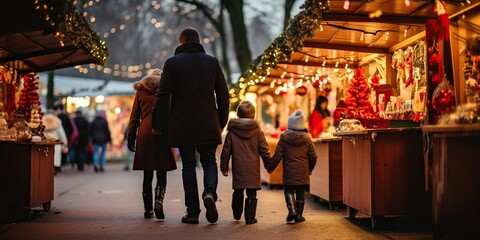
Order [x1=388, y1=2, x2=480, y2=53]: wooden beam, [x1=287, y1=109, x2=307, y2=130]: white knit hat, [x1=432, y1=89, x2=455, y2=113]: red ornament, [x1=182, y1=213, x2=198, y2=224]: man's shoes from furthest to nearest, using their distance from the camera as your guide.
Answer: [x1=287, y1=109, x2=307, y2=130]: white knit hat < [x1=182, y1=213, x2=198, y2=224]: man's shoes < [x1=388, y1=2, x2=480, y2=53]: wooden beam < [x1=432, y1=89, x2=455, y2=113]: red ornament

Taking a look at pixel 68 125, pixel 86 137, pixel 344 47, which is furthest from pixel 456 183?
pixel 86 137

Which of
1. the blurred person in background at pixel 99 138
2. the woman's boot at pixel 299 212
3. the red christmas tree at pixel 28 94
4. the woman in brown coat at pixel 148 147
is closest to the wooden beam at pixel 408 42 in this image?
the woman's boot at pixel 299 212

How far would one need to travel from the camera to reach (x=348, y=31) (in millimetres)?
13500

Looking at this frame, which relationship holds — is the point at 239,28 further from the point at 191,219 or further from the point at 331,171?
the point at 191,219

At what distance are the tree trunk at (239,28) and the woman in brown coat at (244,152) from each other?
17941mm

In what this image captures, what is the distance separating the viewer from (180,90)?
34.9 feet

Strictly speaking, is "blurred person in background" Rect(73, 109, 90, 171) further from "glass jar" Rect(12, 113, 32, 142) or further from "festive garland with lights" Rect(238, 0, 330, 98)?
"glass jar" Rect(12, 113, 32, 142)

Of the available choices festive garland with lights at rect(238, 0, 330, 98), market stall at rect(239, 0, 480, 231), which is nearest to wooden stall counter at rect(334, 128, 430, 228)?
market stall at rect(239, 0, 480, 231)

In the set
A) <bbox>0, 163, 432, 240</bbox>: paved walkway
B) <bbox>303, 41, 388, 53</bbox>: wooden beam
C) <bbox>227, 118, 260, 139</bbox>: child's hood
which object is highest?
<bbox>303, 41, 388, 53</bbox>: wooden beam

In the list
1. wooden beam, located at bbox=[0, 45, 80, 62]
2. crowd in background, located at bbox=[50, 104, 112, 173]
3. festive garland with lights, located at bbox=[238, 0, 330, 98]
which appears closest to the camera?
festive garland with lights, located at bbox=[238, 0, 330, 98]

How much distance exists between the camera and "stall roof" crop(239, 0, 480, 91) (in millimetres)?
11109

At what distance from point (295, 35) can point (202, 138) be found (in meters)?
3.26

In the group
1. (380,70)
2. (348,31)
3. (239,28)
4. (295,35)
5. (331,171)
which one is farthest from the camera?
(239,28)

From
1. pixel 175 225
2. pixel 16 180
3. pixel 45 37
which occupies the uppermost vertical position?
pixel 45 37
